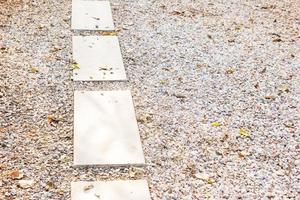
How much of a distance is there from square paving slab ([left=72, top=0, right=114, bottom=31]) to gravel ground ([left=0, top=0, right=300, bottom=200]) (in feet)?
0.41

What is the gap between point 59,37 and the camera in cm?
539

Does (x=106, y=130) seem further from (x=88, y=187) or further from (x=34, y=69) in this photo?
(x=34, y=69)

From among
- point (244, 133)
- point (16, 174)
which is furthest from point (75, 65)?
point (244, 133)

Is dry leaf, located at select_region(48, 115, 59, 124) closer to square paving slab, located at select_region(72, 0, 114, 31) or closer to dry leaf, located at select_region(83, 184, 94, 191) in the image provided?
dry leaf, located at select_region(83, 184, 94, 191)

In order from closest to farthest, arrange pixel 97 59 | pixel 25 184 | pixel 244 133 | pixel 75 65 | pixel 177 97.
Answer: pixel 25 184, pixel 244 133, pixel 177 97, pixel 75 65, pixel 97 59

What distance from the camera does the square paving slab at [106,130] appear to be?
3.57 meters

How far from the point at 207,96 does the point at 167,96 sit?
43 centimetres

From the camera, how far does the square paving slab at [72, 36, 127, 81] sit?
15.3ft

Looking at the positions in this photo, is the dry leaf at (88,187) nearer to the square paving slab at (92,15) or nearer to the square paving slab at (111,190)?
the square paving slab at (111,190)

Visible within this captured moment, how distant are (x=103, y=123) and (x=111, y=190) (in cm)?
85

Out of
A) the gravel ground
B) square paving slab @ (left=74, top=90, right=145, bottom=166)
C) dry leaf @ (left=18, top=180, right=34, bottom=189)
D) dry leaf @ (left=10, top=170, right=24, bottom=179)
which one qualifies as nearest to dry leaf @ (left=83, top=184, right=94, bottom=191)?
the gravel ground

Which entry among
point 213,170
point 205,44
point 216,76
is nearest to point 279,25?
point 205,44

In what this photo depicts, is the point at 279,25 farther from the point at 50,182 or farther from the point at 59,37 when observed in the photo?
the point at 50,182

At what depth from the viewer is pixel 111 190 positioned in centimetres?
327
